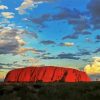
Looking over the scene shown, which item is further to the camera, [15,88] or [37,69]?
[37,69]

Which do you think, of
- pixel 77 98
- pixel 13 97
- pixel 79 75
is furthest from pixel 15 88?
pixel 79 75

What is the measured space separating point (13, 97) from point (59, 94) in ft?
15.6

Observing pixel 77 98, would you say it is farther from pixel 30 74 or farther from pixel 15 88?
pixel 30 74

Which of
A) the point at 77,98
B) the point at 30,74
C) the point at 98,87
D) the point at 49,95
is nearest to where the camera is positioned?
the point at 77,98

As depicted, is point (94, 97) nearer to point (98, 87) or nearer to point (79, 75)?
point (98, 87)

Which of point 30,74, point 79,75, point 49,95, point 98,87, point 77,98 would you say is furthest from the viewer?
point 79,75

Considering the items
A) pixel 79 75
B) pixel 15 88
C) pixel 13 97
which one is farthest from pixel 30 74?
pixel 13 97

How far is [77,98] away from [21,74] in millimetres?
99388

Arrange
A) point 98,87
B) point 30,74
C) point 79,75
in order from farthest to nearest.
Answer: point 79,75 → point 30,74 → point 98,87

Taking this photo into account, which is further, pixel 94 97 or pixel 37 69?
pixel 37 69

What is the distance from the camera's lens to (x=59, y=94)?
41.5m

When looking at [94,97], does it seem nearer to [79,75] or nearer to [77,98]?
[77,98]

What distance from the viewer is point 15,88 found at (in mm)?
50125

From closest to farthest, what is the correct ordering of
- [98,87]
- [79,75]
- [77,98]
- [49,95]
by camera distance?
1. [77,98]
2. [49,95]
3. [98,87]
4. [79,75]
